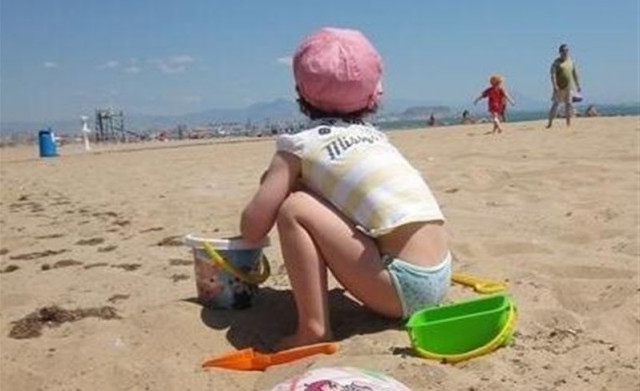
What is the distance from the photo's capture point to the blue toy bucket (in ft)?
9.88

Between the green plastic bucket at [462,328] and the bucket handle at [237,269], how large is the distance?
29.3 inches

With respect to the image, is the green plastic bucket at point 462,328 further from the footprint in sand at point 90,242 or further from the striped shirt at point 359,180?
the footprint in sand at point 90,242

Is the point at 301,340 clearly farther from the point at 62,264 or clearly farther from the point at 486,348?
the point at 62,264

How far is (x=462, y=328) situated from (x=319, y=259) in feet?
1.71

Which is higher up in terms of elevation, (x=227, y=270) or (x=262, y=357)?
(x=227, y=270)

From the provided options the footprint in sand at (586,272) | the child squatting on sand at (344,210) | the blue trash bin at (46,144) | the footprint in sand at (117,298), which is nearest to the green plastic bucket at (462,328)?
the child squatting on sand at (344,210)

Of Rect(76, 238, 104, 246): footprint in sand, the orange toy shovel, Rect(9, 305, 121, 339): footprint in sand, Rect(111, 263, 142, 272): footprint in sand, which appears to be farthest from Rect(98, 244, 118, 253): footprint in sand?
the orange toy shovel

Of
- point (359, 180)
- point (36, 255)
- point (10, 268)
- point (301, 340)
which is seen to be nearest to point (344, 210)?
point (359, 180)

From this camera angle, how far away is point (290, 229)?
106 inches

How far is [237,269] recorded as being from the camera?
3.09 meters

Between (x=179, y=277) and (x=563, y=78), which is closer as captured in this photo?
(x=179, y=277)

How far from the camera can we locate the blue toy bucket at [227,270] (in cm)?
301

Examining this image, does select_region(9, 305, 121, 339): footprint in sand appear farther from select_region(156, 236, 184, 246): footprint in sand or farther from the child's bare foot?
select_region(156, 236, 184, 246): footprint in sand

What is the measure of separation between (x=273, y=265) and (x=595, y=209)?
2018 mm
